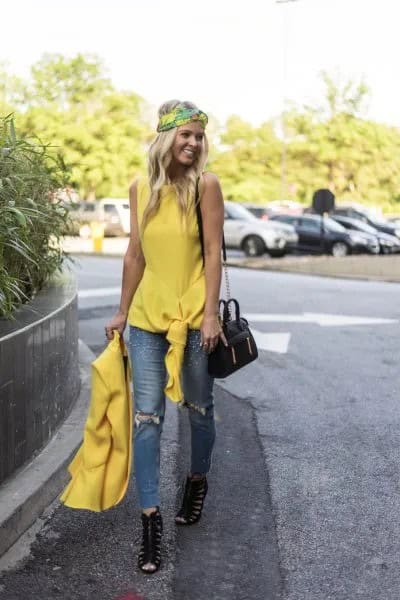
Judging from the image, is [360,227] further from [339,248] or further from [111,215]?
[111,215]

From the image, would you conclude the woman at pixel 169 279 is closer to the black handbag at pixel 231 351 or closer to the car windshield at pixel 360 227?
the black handbag at pixel 231 351

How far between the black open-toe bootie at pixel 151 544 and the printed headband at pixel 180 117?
150 cm

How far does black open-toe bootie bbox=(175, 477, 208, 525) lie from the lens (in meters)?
4.10

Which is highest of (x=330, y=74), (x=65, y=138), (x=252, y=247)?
(x=330, y=74)

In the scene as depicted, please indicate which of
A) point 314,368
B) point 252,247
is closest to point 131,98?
point 252,247

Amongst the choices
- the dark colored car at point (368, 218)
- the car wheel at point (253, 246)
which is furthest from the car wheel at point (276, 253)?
the dark colored car at point (368, 218)

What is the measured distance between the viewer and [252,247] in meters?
29.3

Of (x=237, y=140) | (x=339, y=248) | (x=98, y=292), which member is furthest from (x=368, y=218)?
(x=237, y=140)

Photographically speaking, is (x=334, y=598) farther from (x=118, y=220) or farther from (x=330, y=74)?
(x=330, y=74)

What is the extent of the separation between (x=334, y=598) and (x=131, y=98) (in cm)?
5337

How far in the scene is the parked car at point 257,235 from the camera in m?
28.8

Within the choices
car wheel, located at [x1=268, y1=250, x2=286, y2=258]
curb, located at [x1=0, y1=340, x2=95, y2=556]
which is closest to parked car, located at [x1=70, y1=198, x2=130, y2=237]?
car wheel, located at [x1=268, y1=250, x2=286, y2=258]

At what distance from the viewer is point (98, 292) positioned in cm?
1473

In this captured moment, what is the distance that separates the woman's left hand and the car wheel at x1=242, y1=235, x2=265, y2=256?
→ 2528cm
